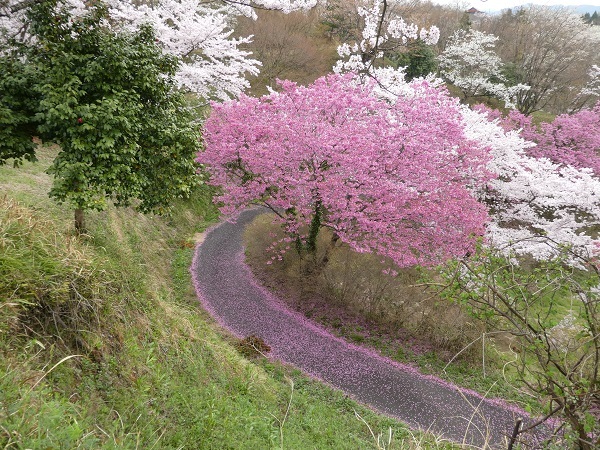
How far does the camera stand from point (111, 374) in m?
4.24

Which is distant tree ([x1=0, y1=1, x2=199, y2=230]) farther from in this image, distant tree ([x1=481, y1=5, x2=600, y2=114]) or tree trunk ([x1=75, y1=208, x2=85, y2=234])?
distant tree ([x1=481, y1=5, x2=600, y2=114])

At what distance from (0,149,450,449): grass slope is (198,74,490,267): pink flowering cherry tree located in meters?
6.05

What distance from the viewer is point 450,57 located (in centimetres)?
3584

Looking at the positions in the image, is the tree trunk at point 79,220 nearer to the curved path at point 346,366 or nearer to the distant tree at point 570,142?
the curved path at point 346,366

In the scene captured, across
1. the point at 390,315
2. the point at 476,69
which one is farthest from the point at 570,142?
the point at 390,315

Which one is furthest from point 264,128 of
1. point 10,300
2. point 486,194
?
point 486,194

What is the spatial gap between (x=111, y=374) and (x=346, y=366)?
722cm

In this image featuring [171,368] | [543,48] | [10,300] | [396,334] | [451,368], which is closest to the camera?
[10,300]

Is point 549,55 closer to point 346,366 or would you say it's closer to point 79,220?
point 346,366

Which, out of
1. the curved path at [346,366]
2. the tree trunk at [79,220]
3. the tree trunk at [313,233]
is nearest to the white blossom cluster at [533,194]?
the curved path at [346,366]

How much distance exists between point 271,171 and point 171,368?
8346 mm

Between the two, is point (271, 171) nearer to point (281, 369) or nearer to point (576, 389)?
point (281, 369)

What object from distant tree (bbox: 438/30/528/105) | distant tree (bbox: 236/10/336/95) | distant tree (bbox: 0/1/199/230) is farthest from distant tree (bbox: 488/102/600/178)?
distant tree (bbox: 0/1/199/230)

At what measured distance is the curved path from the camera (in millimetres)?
8617
